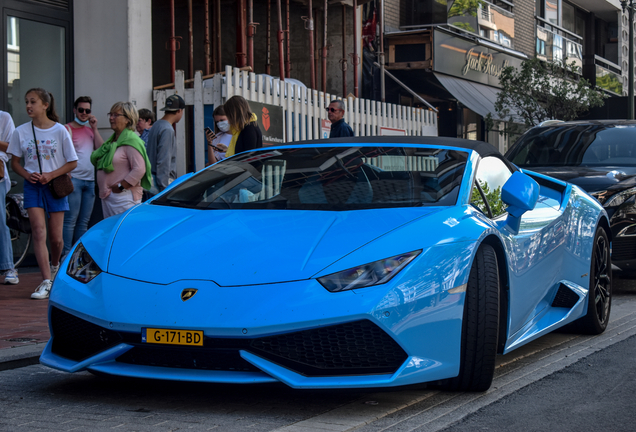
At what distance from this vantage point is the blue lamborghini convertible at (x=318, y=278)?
11.4 ft

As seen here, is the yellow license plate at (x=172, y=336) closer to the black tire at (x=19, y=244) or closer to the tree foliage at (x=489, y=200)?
the tree foliage at (x=489, y=200)

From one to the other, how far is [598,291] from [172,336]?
3.41 meters

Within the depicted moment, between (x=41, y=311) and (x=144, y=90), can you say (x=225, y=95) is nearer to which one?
(x=144, y=90)

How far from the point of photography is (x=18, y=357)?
4727mm

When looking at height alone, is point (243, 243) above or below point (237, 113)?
below

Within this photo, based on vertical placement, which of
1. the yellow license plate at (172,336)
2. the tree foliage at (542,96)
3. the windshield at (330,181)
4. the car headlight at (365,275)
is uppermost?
the tree foliage at (542,96)

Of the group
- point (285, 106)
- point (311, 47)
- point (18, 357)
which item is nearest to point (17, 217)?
point (285, 106)

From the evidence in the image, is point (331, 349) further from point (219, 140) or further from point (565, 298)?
point (219, 140)

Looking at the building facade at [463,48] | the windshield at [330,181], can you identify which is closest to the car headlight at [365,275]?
the windshield at [330,181]

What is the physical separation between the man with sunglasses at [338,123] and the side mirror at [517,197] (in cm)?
530

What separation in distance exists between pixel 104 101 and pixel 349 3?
830 centimetres

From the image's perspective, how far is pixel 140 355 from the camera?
3.64 meters

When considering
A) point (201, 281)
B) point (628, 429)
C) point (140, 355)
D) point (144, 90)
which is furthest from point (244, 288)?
point (144, 90)

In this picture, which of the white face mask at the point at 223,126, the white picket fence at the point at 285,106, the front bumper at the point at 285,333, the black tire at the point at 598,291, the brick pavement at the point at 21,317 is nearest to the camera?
the front bumper at the point at 285,333
